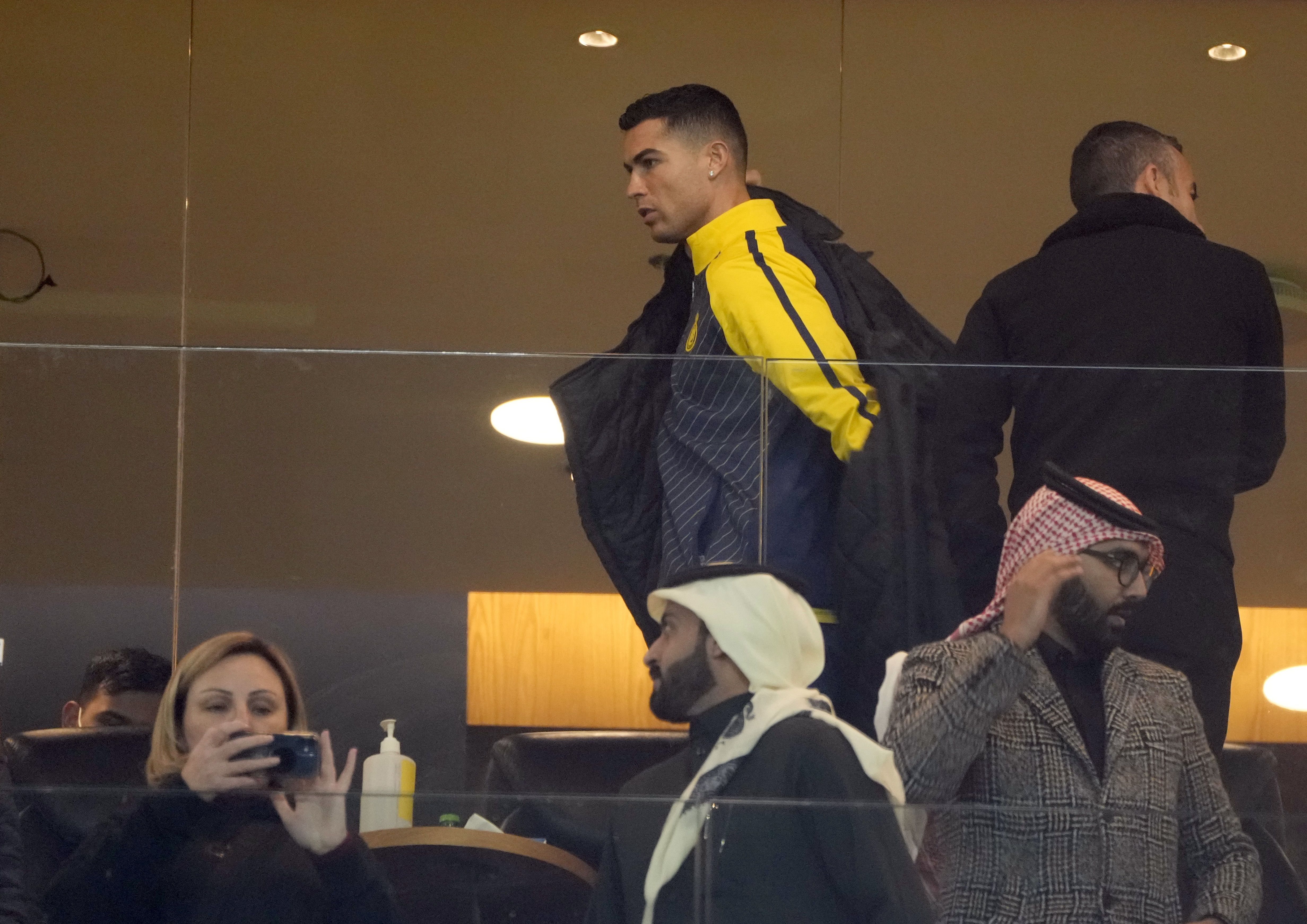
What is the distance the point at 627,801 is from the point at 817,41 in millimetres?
2852

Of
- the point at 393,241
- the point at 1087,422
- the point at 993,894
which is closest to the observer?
the point at 993,894

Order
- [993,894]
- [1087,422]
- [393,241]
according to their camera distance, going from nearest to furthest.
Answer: [993,894] → [1087,422] → [393,241]

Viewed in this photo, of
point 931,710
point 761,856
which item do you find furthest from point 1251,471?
point 761,856

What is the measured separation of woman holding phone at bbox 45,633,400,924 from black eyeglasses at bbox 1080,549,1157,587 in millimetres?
1266

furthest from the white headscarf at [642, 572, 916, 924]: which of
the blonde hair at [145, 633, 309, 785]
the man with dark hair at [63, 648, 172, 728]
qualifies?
the man with dark hair at [63, 648, 172, 728]

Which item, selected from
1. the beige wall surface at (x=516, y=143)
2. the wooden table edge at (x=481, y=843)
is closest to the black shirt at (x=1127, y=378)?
the wooden table edge at (x=481, y=843)

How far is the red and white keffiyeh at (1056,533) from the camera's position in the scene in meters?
3.39

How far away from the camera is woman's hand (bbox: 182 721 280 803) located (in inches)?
131

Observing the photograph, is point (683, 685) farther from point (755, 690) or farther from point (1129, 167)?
point (1129, 167)

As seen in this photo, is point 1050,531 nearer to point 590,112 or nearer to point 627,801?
point 627,801

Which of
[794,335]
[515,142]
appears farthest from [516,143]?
[794,335]

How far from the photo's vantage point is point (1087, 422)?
11.5ft

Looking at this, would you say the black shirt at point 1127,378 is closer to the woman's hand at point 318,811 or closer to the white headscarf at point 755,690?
the white headscarf at point 755,690

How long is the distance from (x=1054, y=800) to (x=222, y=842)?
51.9 inches
